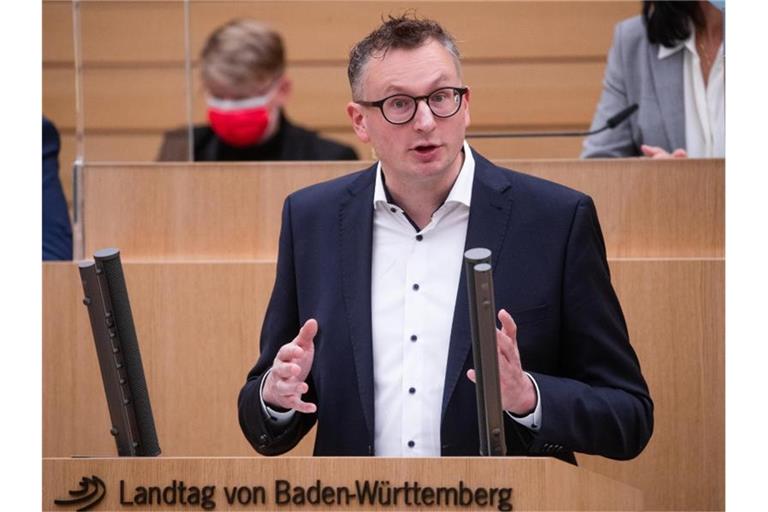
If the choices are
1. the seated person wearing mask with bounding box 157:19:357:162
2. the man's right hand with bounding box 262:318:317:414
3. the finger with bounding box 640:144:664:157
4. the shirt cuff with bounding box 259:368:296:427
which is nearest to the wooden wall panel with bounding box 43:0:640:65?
the seated person wearing mask with bounding box 157:19:357:162

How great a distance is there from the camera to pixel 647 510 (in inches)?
136

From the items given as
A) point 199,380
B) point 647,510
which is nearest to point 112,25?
point 199,380

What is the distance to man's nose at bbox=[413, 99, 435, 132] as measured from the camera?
8.60 ft

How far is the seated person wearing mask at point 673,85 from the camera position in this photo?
12.5 ft

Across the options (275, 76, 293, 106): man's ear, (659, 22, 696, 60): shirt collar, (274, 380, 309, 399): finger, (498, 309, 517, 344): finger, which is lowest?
(274, 380, 309, 399): finger

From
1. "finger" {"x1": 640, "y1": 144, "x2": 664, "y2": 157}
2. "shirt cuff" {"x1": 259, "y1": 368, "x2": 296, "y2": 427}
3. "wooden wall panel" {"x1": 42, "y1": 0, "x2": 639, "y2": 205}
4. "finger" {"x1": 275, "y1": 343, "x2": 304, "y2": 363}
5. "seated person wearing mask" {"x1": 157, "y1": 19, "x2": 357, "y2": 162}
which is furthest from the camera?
"seated person wearing mask" {"x1": 157, "y1": 19, "x2": 357, "y2": 162}

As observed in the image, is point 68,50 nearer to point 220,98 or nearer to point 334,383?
point 220,98

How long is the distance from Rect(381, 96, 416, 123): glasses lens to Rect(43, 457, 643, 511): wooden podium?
30.0 inches

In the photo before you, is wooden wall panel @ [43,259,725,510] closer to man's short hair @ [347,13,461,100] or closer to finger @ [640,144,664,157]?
finger @ [640,144,664,157]

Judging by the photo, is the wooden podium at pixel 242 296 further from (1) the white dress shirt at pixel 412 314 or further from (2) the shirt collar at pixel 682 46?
(1) the white dress shirt at pixel 412 314

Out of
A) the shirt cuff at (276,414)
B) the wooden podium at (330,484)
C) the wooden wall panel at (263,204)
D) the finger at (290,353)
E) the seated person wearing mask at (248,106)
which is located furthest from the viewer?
the seated person wearing mask at (248,106)

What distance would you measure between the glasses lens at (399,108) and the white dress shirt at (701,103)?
1.37m

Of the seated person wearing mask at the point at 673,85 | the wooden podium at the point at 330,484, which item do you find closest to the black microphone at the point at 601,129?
the seated person wearing mask at the point at 673,85

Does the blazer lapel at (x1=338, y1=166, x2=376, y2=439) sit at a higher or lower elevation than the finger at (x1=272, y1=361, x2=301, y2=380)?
higher
